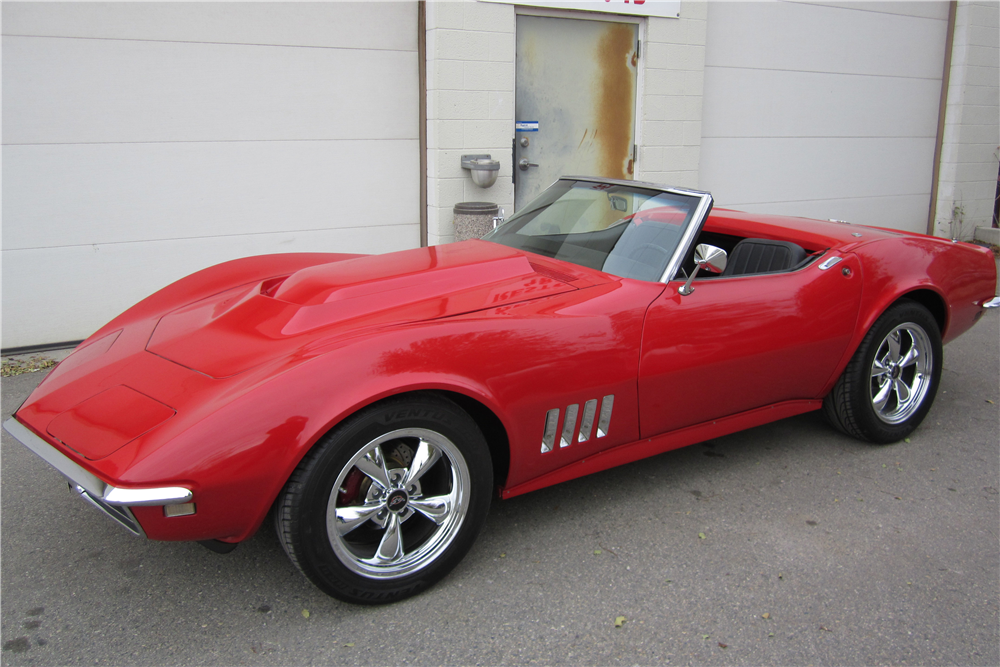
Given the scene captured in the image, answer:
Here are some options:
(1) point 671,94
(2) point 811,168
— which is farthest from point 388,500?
(2) point 811,168

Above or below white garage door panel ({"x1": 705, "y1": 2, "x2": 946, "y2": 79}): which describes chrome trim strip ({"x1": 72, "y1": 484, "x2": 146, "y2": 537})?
below

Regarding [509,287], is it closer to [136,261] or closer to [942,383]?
[942,383]

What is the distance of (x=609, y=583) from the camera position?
Answer: 254cm

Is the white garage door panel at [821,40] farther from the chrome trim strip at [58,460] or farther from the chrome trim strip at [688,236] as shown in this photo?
the chrome trim strip at [58,460]

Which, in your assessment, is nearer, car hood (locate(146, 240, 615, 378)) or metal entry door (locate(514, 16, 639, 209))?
car hood (locate(146, 240, 615, 378))

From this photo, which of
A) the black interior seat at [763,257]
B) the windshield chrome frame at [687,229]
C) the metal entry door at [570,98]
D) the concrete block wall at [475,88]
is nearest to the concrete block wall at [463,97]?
the concrete block wall at [475,88]

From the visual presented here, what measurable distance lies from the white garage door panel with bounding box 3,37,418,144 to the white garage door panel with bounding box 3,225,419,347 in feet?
2.63

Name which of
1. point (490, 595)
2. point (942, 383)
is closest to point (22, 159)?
point (490, 595)

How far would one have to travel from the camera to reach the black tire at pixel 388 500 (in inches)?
85.7

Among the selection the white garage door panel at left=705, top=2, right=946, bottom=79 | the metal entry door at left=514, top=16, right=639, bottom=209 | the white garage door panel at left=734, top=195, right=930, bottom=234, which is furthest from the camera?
the white garage door panel at left=734, top=195, right=930, bottom=234

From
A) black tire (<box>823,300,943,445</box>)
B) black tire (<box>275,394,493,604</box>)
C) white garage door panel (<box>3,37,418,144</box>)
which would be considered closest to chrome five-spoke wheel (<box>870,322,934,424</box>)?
black tire (<box>823,300,943,445</box>)

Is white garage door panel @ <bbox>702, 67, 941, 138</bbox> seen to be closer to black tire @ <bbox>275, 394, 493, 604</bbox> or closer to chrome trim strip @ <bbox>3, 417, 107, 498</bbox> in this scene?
black tire @ <bbox>275, 394, 493, 604</bbox>

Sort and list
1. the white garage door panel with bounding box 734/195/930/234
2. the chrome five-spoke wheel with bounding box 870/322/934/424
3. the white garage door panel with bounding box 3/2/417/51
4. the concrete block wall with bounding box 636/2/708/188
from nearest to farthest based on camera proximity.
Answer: the chrome five-spoke wheel with bounding box 870/322/934/424 → the white garage door panel with bounding box 3/2/417/51 → the concrete block wall with bounding box 636/2/708/188 → the white garage door panel with bounding box 734/195/930/234

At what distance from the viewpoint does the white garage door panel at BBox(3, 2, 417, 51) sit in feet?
16.6
